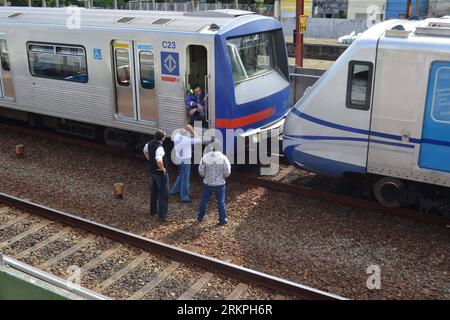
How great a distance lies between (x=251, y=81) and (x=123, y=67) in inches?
109

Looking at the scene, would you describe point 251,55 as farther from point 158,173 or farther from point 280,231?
point 280,231

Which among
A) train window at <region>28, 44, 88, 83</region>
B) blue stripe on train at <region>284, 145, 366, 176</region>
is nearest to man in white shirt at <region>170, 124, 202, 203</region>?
blue stripe on train at <region>284, 145, 366, 176</region>

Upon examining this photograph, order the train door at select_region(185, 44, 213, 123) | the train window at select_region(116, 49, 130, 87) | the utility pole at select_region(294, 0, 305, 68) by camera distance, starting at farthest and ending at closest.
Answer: the utility pole at select_region(294, 0, 305, 68) < the train window at select_region(116, 49, 130, 87) < the train door at select_region(185, 44, 213, 123)

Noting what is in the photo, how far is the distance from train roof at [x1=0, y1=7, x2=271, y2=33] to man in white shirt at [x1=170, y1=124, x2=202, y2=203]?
197 cm

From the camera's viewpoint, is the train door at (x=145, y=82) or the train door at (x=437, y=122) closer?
the train door at (x=437, y=122)

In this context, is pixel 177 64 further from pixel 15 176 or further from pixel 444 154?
pixel 444 154

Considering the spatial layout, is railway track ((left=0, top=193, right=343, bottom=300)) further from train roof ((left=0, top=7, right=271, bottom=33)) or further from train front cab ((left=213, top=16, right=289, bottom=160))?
train roof ((left=0, top=7, right=271, bottom=33))

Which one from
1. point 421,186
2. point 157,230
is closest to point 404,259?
point 421,186

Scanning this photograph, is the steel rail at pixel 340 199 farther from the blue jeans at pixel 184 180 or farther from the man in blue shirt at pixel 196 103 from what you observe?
the man in blue shirt at pixel 196 103

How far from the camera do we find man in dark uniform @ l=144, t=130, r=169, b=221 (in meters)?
8.66

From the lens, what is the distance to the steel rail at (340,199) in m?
8.61

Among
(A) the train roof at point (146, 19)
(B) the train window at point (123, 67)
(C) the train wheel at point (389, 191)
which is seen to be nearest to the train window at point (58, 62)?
(A) the train roof at point (146, 19)

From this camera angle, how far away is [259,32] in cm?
1088

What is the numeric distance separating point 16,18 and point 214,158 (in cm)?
760
